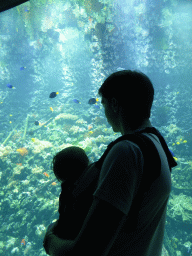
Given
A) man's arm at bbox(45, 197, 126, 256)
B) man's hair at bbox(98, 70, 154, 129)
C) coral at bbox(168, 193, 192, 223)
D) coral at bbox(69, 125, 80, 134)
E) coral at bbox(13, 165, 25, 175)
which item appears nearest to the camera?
man's arm at bbox(45, 197, 126, 256)

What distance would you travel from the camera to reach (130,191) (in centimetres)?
61

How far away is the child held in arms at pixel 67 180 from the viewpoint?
0.84m

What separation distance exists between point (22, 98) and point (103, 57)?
15906 millimetres

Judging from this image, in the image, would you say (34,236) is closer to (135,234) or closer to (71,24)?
(135,234)

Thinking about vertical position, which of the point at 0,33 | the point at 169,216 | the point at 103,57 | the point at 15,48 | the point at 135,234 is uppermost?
the point at 0,33

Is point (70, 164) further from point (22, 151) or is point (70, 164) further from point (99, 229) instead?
point (22, 151)

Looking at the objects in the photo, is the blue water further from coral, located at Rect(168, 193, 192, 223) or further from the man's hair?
the man's hair

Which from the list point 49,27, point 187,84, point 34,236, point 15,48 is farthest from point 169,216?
point 15,48

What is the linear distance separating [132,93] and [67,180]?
70 centimetres

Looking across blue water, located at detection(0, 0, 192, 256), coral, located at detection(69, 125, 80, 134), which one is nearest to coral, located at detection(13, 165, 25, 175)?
blue water, located at detection(0, 0, 192, 256)

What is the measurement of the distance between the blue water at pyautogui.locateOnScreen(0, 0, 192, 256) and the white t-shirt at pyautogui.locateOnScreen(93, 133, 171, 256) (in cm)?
789

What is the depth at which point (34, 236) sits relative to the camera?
718 cm

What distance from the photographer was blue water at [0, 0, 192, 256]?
7656mm

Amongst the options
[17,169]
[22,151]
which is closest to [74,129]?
[22,151]
